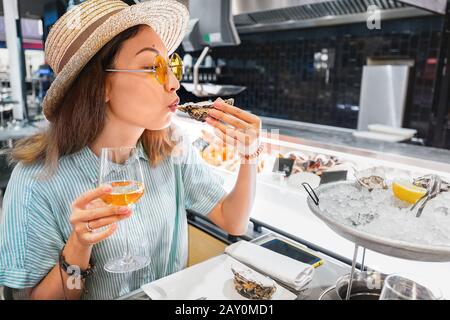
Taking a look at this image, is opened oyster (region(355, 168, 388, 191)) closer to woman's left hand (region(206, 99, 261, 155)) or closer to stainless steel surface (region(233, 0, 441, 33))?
woman's left hand (region(206, 99, 261, 155))

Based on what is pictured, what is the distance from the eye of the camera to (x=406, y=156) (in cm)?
203

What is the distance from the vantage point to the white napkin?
1035 millimetres

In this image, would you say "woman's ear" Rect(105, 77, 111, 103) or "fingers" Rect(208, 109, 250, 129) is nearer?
"fingers" Rect(208, 109, 250, 129)

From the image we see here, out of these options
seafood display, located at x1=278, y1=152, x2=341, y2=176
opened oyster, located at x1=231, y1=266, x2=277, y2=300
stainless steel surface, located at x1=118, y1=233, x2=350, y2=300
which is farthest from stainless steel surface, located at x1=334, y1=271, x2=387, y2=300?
seafood display, located at x1=278, y1=152, x2=341, y2=176

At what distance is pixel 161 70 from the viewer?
120cm

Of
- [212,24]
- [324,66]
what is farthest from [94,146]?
[324,66]

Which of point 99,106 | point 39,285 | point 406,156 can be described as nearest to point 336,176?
point 406,156

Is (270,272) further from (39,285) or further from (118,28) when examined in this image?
(118,28)

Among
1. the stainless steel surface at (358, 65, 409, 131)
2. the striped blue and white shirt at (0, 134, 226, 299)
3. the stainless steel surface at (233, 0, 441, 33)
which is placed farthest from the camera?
the stainless steel surface at (358, 65, 409, 131)

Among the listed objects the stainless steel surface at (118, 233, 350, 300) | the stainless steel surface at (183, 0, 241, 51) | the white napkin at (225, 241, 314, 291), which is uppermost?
the stainless steel surface at (183, 0, 241, 51)

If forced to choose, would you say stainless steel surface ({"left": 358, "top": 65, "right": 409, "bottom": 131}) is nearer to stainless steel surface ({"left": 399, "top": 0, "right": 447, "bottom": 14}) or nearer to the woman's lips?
stainless steel surface ({"left": 399, "top": 0, "right": 447, "bottom": 14})

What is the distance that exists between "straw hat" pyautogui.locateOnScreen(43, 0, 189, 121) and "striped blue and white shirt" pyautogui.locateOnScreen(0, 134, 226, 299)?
279 mm

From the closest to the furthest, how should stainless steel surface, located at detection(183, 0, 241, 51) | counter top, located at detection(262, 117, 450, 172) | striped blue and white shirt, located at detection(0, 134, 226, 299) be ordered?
striped blue and white shirt, located at detection(0, 134, 226, 299), counter top, located at detection(262, 117, 450, 172), stainless steel surface, located at detection(183, 0, 241, 51)

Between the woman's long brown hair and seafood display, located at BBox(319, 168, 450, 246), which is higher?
the woman's long brown hair
